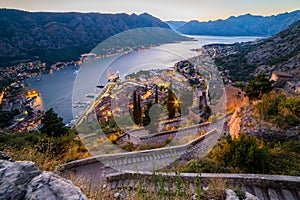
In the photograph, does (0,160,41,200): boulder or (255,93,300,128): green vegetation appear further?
(255,93,300,128): green vegetation

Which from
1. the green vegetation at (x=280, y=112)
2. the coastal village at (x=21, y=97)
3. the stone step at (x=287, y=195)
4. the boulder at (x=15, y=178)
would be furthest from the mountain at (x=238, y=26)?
the boulder at (x=15, y=178)

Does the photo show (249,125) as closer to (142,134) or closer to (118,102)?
(142,134)

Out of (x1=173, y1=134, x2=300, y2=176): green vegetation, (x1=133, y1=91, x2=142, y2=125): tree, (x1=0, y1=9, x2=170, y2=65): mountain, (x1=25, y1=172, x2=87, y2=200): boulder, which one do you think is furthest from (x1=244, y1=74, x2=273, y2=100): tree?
(x1=0, y1=9, x2=170, y2=65): mountain

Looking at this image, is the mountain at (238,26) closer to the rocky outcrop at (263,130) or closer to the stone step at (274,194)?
the rocky outcrop at (263,130)

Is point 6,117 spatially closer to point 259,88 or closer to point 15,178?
point 259,88

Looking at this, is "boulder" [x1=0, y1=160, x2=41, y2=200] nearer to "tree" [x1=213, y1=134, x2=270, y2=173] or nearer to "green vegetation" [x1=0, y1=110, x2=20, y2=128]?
"tree" [x1=213, y1=134, x2=270, y2=173]
